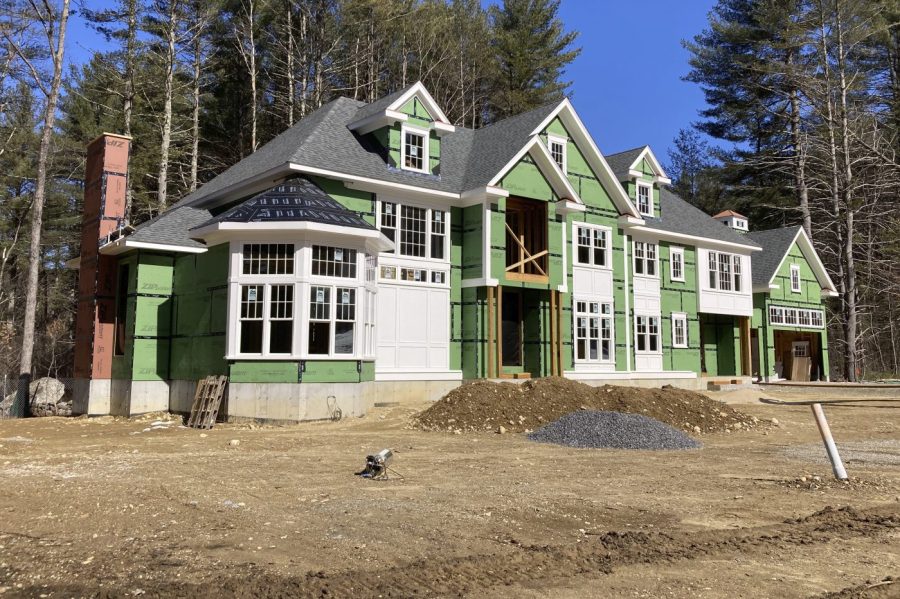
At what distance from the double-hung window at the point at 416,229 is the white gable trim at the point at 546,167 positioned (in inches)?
90.4

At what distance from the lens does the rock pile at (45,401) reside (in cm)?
2297

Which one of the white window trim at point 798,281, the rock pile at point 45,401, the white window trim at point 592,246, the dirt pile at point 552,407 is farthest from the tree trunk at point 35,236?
the white window trim at point 798,281

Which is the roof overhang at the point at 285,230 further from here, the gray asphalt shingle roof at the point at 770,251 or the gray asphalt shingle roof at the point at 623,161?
the gray asphalt shingle roof at the point at 770,251

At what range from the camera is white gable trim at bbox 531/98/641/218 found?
81.4ft

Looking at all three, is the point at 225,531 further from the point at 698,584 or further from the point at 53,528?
the point at 698,584

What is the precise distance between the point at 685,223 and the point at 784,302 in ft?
31.7

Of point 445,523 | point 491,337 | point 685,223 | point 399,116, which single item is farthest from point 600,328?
point 445,523

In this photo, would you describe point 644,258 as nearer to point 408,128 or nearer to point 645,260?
point 645,260

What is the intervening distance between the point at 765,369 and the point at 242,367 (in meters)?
28.0

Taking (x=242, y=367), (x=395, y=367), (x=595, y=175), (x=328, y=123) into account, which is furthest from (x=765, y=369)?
(x=242, y=367)

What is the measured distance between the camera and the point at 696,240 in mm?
30797

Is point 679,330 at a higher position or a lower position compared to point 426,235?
lower

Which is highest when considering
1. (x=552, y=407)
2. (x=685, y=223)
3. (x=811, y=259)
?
(x=685, y=223)

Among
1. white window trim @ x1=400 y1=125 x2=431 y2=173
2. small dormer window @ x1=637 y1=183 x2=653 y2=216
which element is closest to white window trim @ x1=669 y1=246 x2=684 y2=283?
small dormer window @ x1=637 y1=183 x2=653 y2=216
